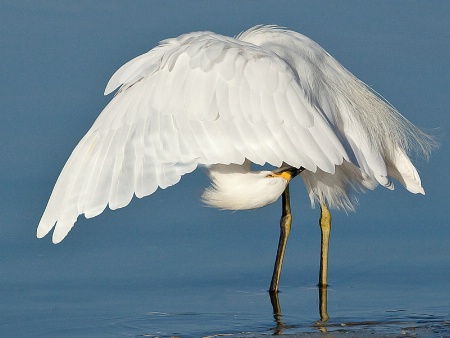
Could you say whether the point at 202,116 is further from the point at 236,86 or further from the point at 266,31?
the point at 266,31

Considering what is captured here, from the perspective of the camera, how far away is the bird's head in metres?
9.58

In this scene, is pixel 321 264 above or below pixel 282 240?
below

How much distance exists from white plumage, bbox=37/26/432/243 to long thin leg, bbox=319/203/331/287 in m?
1.20

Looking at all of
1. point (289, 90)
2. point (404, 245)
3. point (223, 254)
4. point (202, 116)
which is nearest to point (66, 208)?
point (202, 116)

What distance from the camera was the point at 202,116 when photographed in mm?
9023

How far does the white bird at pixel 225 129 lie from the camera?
885 centimetres

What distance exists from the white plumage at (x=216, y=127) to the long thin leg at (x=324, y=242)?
1202 millimetres

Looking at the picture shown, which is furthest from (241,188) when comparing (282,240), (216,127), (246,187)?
(282,240)

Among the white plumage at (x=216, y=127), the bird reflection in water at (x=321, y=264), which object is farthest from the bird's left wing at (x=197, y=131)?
the bird reflection in water at (x=321, y=264)

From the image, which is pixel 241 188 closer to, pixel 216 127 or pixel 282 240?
pixel 216 127

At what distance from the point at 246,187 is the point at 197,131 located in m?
0.82

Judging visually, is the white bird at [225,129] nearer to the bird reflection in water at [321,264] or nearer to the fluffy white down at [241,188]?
the fluffy white down at [241,188]

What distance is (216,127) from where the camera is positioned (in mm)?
8961

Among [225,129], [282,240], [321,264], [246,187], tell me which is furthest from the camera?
[282,240]
